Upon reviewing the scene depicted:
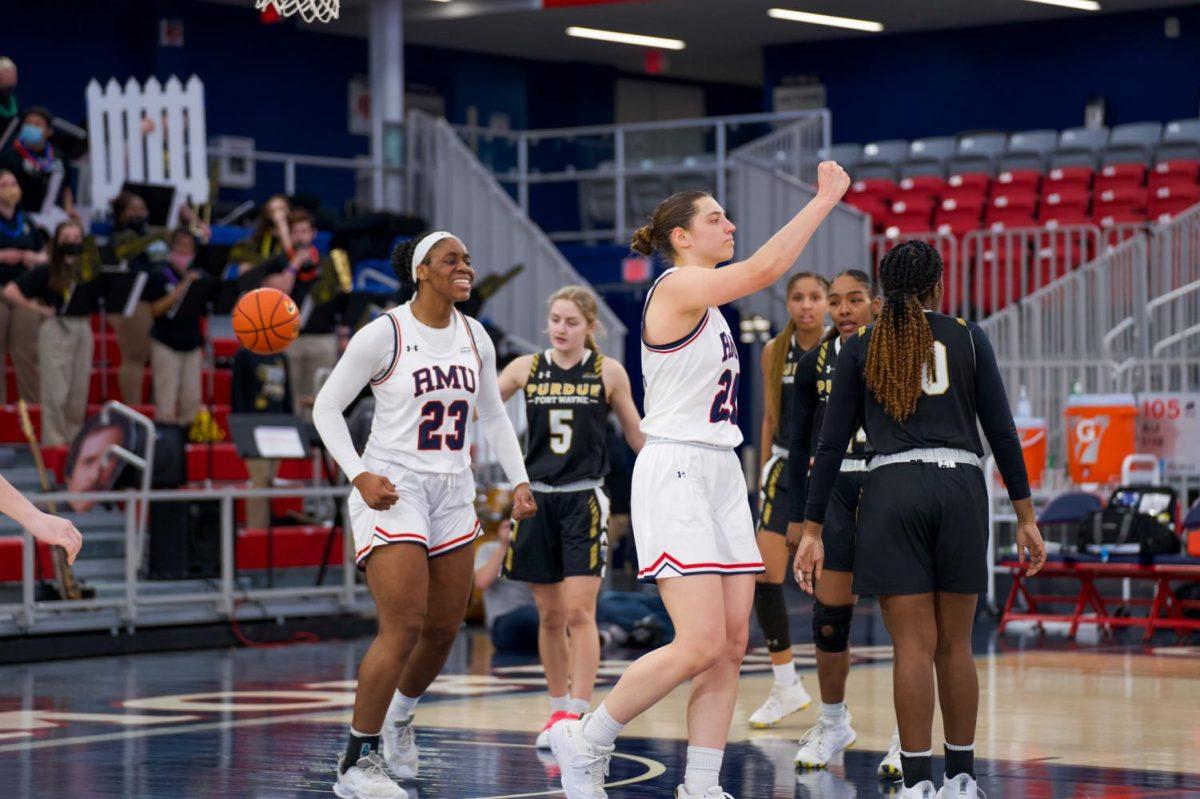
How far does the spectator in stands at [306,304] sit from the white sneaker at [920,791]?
34.6ft

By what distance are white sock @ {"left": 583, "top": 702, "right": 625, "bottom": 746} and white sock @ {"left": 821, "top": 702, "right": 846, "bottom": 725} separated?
1.60 m

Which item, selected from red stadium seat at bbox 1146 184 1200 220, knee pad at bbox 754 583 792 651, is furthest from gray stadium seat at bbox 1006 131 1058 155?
knee pad at bbox 754 583 792 651

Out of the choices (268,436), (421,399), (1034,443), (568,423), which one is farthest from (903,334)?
(1034,443)

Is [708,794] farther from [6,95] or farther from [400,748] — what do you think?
[6,95]

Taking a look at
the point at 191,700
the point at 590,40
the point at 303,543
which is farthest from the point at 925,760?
the point at 590,40

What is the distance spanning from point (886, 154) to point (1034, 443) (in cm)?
1159

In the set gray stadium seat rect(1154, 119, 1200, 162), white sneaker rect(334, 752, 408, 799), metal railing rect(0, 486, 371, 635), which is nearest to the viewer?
white sneaker rect(334, 752, 408, 799)

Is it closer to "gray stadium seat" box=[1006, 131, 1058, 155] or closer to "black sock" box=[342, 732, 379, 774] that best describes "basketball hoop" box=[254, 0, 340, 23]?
"black sock" box=[342, 732, 379, 774]

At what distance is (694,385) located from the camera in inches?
247

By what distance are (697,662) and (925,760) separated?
0.80 m

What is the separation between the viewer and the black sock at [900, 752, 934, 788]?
6.24 meters

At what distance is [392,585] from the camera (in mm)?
6980

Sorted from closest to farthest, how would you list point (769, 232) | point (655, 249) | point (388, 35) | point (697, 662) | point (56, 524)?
point (56, 524), point (697, 662), point (655, 249), point (769, 232), point (388, 35)

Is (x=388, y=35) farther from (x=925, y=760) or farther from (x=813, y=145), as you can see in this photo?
(x=925, y=760)
